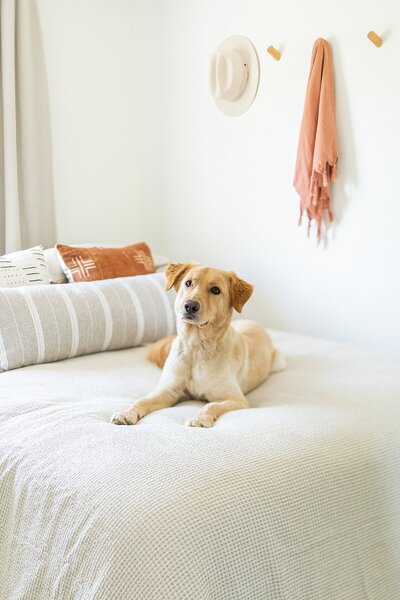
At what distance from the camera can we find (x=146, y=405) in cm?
163

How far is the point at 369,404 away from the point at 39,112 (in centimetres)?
214

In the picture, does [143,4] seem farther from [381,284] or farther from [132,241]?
[381,284]

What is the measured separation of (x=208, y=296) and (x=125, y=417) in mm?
425

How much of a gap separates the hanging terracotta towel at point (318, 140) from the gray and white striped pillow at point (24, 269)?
3.94 ft

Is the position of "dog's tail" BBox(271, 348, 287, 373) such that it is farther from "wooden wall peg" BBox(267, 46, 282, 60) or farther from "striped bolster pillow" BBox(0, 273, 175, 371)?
"wooden wall peg" BBox(267, 46, 282, 60)

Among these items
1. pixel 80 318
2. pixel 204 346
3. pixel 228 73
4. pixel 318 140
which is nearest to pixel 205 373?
pixel 204 346

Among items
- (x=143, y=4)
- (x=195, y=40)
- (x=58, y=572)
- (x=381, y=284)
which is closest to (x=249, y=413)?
(x=58, y=572)

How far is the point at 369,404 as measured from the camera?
66.3 inches

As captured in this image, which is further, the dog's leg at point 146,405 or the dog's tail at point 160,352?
the dog's tail at point 160,352

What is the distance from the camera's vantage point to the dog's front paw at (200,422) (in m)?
1.49

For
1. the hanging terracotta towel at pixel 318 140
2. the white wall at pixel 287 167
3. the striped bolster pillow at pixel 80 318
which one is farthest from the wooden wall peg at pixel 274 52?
the striped bolster pillow at pixel 80 318

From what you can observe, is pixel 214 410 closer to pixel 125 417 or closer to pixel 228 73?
pixel 125 417

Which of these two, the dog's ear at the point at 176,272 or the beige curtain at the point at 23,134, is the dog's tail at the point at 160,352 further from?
the beige curtain at the point at 23,134

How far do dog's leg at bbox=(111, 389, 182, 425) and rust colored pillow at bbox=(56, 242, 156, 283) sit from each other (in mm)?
906
